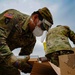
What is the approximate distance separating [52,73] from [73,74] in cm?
32

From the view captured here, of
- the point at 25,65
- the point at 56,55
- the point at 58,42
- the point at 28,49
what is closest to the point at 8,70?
the point at 28,49

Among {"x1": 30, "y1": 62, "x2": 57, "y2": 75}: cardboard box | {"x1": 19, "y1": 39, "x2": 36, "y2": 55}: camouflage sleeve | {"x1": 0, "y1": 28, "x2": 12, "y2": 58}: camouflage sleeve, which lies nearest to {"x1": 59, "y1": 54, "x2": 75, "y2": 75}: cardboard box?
{"x1": 30, "y1": 62, "x2": 57, "y2": 75}: cardboard box

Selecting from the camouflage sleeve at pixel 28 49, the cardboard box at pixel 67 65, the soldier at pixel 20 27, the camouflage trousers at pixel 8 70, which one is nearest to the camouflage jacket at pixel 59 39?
the camouflage sleeve at pixel 28 49

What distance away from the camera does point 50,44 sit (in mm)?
2791

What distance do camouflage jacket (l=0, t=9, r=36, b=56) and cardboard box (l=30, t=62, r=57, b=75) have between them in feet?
1.00

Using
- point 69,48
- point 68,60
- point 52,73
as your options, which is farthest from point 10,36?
point 69,48

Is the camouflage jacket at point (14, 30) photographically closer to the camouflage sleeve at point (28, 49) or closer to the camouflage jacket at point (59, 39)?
the camouflage sleeve at point (28, 49)

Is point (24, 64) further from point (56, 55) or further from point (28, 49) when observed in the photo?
point (56, 55)

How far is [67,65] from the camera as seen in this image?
1.66 meters

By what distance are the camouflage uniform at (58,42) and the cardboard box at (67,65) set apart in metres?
0.97

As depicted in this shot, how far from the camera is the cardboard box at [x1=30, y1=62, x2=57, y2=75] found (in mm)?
1844

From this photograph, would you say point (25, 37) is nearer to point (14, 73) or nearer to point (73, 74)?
point (14, 73)

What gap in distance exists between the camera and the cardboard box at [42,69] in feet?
6.05

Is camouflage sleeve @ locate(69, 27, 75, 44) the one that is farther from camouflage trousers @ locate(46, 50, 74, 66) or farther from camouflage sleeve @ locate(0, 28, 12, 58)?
camouflage sleeve @ locate(0, 28, 12, 58)
